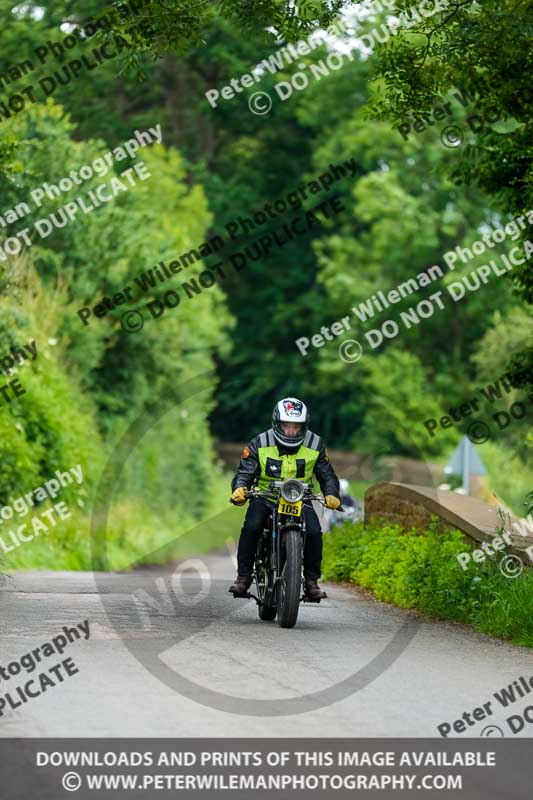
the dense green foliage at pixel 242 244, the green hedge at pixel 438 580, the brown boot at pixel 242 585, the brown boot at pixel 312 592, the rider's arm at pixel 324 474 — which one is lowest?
the green hedge at pixel 438 580

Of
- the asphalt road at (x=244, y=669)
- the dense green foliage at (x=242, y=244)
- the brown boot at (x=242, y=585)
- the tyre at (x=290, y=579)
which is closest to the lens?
the asphalt road at (x=244, y=669)

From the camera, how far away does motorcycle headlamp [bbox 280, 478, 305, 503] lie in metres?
12.8

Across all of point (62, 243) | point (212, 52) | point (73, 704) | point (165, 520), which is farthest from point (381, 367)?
point (73, 704)

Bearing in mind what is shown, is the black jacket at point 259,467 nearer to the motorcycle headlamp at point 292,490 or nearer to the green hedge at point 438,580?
the motorcycle headlamp at point 292,490

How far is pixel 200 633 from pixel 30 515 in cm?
1381

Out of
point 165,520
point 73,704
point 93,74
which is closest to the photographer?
point 73,704

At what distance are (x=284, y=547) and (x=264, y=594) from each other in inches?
33.9

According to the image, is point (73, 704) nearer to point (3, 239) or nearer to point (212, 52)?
point (3, 239)

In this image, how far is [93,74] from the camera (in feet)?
183

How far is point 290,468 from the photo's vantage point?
13258mm

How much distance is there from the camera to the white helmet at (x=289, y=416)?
13117 mm

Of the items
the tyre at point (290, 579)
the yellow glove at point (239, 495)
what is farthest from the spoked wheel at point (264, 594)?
the yellow glove at point (239, 495)

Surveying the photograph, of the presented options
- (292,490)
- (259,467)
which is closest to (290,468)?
(259,467)

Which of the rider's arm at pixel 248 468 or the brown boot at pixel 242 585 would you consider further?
the brown boot at pixel 242 585
